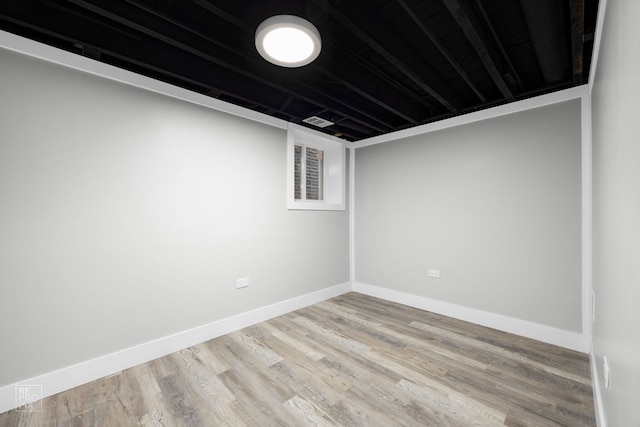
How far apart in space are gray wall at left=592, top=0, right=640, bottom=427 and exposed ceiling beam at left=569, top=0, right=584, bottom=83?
0.35m

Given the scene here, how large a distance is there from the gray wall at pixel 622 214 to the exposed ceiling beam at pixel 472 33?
0.65 meters

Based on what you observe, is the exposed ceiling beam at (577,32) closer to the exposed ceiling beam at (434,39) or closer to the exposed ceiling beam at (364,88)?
the exposed ceiling beam at (434,39)

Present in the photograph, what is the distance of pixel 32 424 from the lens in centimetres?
159

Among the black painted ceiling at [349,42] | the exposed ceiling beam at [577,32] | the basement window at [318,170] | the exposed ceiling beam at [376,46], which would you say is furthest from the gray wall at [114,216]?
the exposed ceiling beam at [577,32]

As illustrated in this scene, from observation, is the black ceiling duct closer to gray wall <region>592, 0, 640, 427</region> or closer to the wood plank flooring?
gray wall <region>592, 0, 640, 427</region>

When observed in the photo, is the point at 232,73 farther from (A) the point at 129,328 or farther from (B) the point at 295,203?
(A) the point at 129,328

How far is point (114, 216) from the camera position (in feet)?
7.00

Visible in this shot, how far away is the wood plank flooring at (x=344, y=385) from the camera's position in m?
1.64

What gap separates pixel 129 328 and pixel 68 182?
1.25 m

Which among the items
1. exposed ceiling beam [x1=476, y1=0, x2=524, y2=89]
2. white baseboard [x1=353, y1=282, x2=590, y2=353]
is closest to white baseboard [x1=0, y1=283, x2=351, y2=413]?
white baseboard [x1=353, y1=282, x2=590, y2=353]

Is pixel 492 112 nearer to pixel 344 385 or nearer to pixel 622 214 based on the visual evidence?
pixel 622 214

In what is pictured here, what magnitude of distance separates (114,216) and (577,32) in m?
3.64

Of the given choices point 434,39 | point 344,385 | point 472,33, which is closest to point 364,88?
point 434,39

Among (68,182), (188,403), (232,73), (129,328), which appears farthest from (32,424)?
(232,73)
